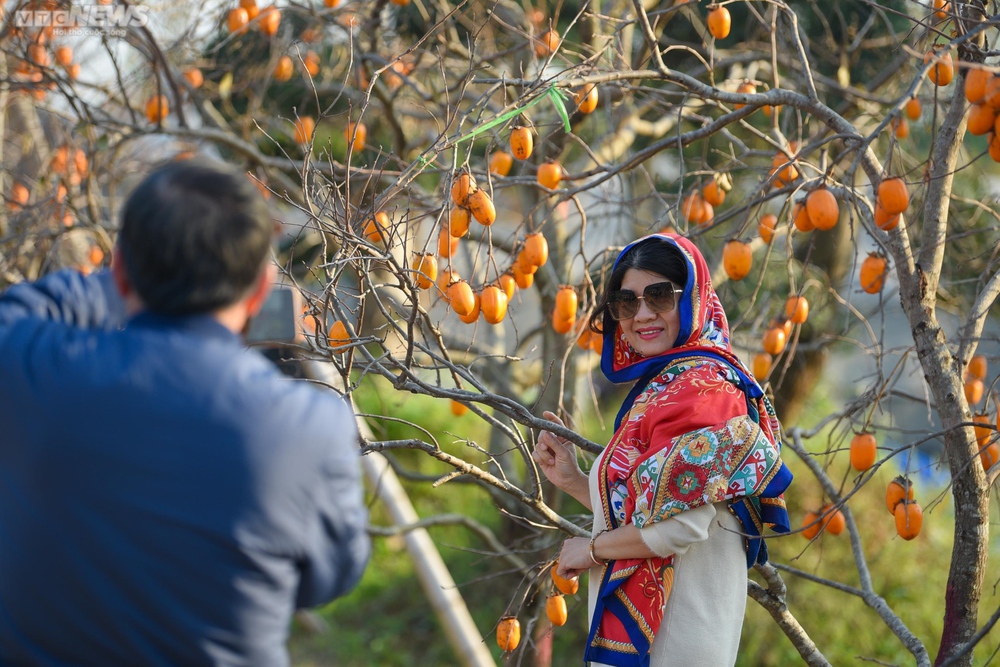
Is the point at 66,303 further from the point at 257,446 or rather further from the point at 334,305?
the point at 334,305

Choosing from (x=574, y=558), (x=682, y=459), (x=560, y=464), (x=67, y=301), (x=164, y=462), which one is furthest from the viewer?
(x=560, y=464)

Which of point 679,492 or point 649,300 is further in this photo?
point 649,300

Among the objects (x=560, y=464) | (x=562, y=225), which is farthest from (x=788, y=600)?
(x=560, y=464)

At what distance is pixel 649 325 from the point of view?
5.94 feet

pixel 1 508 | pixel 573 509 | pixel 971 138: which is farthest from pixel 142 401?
pixel 971 138

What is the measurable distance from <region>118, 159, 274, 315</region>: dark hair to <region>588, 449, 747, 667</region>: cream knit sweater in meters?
0.90

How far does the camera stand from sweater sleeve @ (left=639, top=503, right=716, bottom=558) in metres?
1.58

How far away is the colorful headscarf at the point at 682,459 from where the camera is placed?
62.1 inches

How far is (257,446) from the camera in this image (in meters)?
1.02

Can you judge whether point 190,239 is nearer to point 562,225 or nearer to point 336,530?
point 336,530

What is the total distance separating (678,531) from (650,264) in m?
0.55

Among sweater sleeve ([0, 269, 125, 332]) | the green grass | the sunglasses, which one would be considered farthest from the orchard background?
sweater sleeve ([0, 269, 125, 332])

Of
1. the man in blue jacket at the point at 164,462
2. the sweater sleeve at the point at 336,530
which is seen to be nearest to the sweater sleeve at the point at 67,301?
the man in blue jacket at the point at 164,462

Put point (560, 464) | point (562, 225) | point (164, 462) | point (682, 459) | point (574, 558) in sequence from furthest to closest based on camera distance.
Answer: point (562, 225), point (560, 464), point (574, 558), point (682, 459), point (164, 462)
